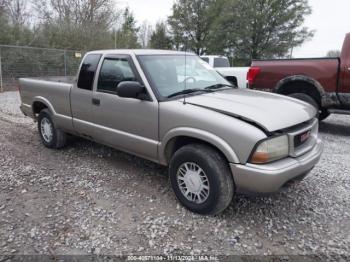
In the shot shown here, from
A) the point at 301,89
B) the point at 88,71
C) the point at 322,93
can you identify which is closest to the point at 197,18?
the point at 301,89

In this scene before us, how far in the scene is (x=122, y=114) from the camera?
3.95 meters

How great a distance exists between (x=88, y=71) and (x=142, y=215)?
7.72 ft

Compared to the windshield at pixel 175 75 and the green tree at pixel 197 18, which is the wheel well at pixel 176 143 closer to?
the windshield at pixel 175 75

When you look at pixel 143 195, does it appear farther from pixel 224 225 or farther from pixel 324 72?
pixel 324 72

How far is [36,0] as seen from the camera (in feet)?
76.0

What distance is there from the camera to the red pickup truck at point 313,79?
636cm

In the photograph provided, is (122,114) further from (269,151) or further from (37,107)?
(37,107)

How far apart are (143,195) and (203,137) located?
1.22 m

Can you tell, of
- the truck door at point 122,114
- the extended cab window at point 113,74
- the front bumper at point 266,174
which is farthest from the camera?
the extended cab window at point 113,74

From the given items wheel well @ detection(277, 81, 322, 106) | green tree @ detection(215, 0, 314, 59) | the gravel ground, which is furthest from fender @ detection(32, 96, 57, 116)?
green tree @ detection(215, 0, 314, 59)

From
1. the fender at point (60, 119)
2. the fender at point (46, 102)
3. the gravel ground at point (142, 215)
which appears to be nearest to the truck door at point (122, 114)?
the gravel ground at point (142, 215)

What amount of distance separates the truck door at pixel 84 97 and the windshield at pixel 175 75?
98cm

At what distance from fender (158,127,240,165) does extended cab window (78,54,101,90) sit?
162cm

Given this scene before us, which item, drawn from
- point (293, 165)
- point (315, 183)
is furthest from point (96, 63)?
point (315, 183)
